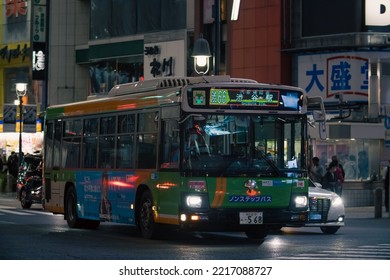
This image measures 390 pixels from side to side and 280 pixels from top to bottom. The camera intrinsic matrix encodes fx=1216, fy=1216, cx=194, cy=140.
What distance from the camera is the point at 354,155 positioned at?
147 ft

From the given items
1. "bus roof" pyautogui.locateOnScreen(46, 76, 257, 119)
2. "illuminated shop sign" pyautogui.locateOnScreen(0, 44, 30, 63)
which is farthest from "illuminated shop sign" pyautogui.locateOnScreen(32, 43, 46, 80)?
"bus roof" pyautogui.locateOnScreen(46, 76, 257, 119)

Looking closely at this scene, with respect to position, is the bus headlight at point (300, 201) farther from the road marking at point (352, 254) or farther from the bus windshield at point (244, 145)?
the road marking at point (352, 254)

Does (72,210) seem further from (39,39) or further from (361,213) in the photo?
(39,39)

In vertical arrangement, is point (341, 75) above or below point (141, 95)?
above

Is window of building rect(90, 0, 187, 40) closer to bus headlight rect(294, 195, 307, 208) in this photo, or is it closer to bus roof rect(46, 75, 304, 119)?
bus roof rect(46, 75, 304, 119)

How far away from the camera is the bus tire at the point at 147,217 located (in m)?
23.5

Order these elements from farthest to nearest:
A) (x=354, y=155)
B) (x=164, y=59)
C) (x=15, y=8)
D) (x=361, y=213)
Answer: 1. (x=15, y=8)
2. (x=164, y=59)
3. (x=354, y=155)
4. (x=361, y=213)

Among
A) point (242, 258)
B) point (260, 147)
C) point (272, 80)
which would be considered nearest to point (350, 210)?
point (272, 80)

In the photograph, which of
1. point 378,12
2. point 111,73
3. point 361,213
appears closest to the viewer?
point 361,213

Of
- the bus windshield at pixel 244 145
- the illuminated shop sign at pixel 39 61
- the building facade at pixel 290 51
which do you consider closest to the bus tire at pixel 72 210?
the building facade at pixel 290 51

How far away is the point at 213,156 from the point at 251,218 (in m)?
1.36

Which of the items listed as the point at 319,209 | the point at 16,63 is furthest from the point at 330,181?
the point at 16,63

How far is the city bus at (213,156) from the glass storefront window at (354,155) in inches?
769
